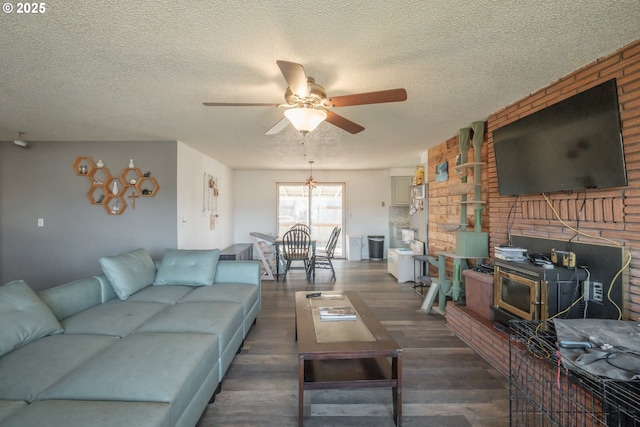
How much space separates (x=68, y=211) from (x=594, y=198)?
19.7 ft

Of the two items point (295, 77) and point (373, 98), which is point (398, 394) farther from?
point (295, 77)

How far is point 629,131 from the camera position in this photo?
171cm

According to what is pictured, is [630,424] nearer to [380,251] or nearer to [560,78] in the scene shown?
[560,78]

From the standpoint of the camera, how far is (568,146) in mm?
2012

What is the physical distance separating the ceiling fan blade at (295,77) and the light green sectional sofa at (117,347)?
171 centimetres

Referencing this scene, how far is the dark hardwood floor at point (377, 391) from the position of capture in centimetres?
171

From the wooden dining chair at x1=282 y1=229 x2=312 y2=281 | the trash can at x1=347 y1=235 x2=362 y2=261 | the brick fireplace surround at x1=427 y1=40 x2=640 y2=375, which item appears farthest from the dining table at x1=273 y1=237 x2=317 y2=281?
the brick fireplace surround at x1=427 y1=40 x2=640 y2=375

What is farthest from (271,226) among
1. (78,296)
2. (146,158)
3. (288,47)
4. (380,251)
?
(288,47)

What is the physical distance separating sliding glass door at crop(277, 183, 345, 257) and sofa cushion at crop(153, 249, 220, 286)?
431cm

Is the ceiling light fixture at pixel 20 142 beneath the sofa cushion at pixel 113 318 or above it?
above

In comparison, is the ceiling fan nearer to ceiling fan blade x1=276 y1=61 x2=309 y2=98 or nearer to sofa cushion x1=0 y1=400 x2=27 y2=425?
ceiling fan blade x1=276 y1=61 x2=309 y2=98

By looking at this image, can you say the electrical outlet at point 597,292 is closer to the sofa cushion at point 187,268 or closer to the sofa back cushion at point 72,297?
the sofa cushion at point 187,268

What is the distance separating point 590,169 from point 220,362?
9.42ft

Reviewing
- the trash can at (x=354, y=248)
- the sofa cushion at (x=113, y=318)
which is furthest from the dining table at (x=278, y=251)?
the sofa cushion at (x=113, y=318)
